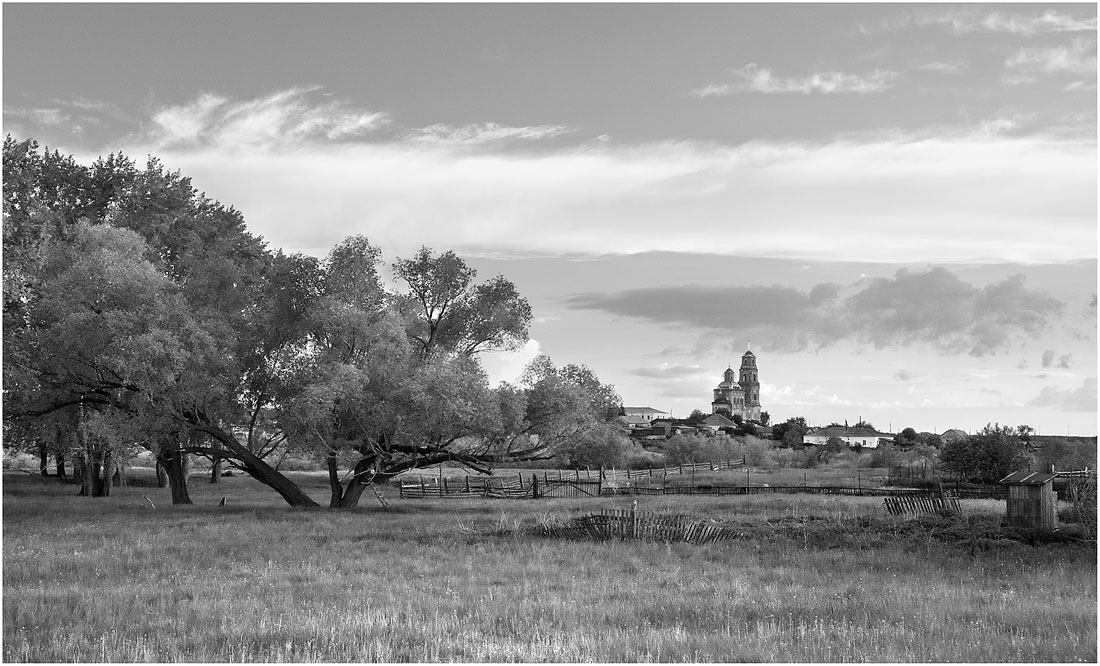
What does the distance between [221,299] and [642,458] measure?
194 feet

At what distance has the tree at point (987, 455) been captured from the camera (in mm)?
62938

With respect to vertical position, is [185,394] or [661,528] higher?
[185,394]

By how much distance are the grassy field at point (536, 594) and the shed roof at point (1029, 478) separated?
1.83 meters

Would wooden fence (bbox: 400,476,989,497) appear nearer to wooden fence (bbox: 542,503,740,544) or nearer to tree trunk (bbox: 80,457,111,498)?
tree trunk (bbox: 80,457,111,498)

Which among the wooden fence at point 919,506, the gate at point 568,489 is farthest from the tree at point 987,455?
the wooden fence at point 919,506

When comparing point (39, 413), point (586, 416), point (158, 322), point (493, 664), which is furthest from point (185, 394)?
point (493, 664)

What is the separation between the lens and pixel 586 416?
112ft

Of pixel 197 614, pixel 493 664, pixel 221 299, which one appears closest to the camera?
pixel 493 664

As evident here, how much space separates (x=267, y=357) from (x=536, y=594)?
896 inches

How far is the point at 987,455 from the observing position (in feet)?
209

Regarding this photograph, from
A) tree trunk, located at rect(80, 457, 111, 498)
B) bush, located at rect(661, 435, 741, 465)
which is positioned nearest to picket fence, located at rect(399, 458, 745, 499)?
tree trunk, located at rect(80, 457, 111, 498)

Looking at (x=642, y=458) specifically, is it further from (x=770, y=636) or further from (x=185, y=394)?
(x=770, y=636)

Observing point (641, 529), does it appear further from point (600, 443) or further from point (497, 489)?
point (497, 489)

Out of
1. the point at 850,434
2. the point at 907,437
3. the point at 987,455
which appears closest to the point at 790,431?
the point at 907,437
